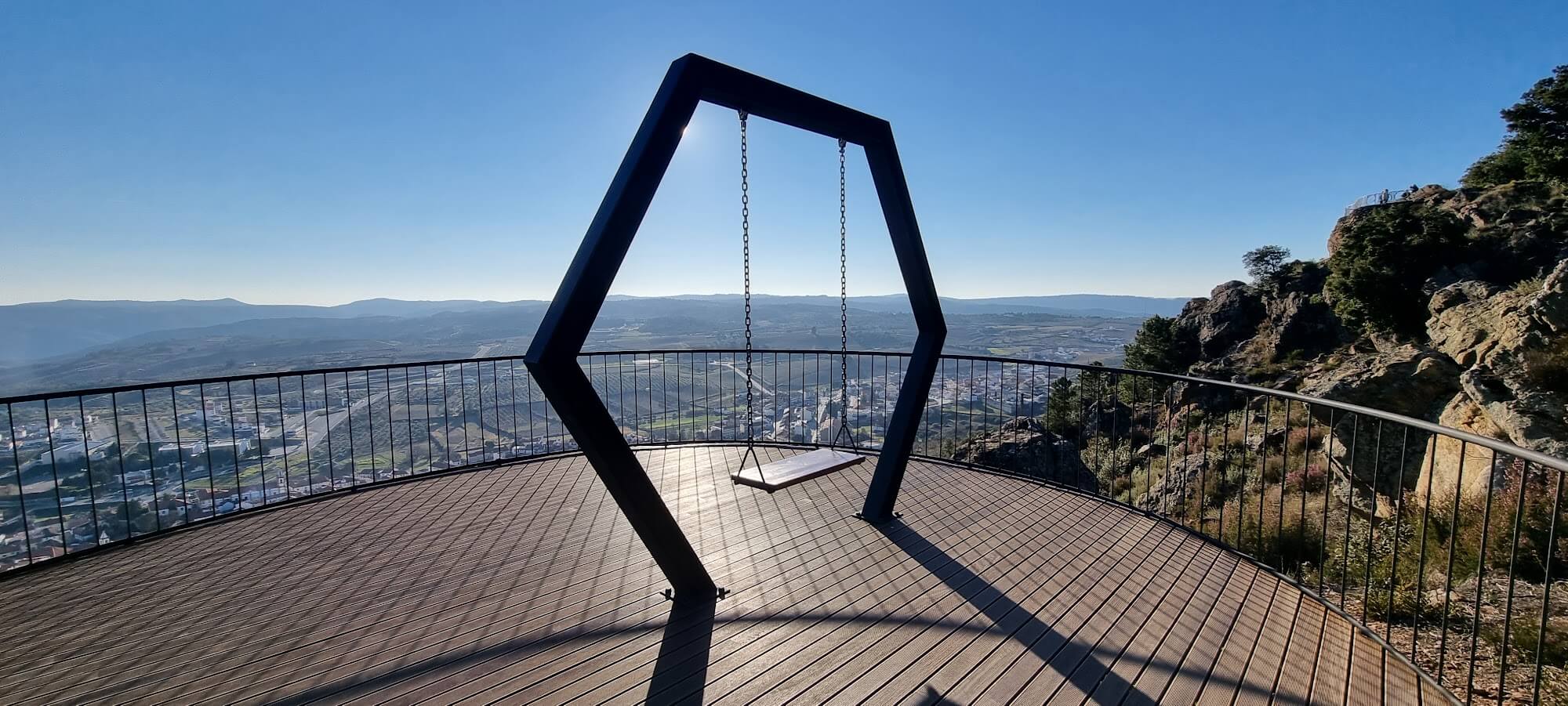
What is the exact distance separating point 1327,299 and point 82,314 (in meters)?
75.5

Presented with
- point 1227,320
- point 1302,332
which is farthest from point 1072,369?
point 1227,320

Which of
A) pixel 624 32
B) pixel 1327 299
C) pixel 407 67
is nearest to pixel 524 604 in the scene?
pixel 624 32

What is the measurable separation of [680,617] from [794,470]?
1.23m

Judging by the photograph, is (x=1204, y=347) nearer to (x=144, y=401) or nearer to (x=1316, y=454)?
(x=1316, y=454)

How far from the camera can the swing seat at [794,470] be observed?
11.1ft

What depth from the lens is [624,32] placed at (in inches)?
214

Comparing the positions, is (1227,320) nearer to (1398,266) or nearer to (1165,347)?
(1165,347)

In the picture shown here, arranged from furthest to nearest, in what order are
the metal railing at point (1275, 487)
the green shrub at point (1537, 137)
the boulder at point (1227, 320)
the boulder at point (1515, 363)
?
the boulder at point (1227, 320) < the green shrub at point (1537, 137) < the boulder at point (1515, 363) < the metal railing at point (1275, 487)

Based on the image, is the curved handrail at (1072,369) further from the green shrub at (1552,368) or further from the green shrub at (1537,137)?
the green shrub at (1537,137)

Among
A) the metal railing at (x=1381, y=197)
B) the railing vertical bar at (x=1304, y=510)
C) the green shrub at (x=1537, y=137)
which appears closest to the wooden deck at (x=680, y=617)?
the railing vertical bar at (x=1304, y=510)

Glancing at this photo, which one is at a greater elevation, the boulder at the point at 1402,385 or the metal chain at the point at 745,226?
the metal chain at the point at 745,226

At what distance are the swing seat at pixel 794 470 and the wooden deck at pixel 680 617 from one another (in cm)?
42

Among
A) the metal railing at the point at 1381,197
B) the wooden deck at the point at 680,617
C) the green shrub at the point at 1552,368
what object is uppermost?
the metal railing at the point at 1381,197

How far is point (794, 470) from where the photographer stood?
3664 mm
